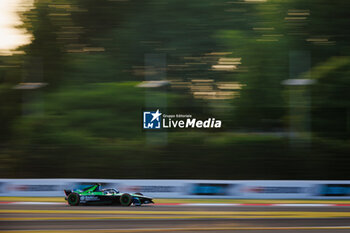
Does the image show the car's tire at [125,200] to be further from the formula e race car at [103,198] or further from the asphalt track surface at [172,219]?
the asphalt track surface at [172,219]

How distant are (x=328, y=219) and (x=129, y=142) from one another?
11.0m

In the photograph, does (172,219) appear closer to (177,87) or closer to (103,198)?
(103,198)

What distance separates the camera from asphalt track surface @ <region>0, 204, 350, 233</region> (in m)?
9.12

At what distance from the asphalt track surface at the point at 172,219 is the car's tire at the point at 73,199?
136 millimetres

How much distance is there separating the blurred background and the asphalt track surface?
22.2 feet

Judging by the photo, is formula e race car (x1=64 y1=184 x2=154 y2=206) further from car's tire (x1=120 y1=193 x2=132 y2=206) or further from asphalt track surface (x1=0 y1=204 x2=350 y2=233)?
asphalt track surface (x1=0 y1=204 x2=350 y2=233)

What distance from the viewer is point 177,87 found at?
67.8 feet

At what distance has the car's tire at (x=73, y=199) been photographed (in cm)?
1215

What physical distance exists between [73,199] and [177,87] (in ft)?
31.3

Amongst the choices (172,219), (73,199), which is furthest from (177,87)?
(172,219)

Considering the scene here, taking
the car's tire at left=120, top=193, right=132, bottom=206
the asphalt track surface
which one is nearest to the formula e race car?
the car's tire at left=120, top=193, right=132, bottom=206

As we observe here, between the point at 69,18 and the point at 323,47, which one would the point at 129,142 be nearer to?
the point at 69,18

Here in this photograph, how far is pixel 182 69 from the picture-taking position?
21094 millimetres

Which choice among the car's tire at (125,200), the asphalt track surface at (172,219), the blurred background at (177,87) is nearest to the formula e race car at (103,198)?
the car's tire at (125,200)
